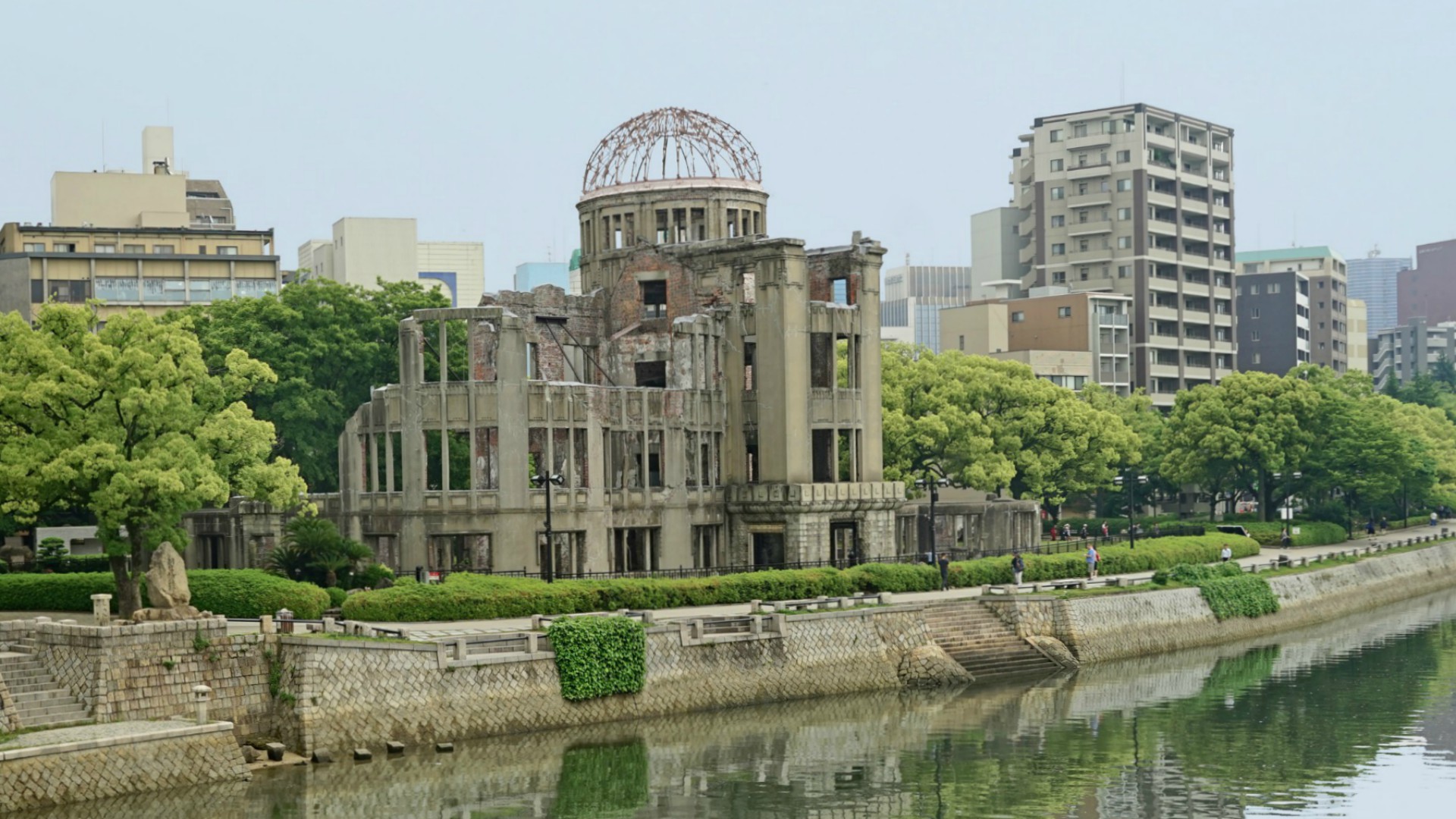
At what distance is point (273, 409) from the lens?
83812 mm

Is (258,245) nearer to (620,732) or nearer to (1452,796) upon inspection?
(620,732)

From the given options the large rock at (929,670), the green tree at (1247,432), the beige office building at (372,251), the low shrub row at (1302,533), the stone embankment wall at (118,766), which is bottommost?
the large rock at (929,670)

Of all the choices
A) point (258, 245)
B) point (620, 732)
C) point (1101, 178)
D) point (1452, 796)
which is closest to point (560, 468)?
point (620, 732)

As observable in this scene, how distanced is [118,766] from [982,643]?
32.4m

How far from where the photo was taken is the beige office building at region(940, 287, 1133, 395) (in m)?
151

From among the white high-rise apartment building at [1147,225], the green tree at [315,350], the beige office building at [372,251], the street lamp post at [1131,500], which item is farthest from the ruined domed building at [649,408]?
the white high-rise apartment building at [1147,225]

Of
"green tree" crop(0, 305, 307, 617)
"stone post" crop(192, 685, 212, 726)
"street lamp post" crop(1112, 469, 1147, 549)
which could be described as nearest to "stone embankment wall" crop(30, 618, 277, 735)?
"stone post" crop(192, 685, 212, 726)

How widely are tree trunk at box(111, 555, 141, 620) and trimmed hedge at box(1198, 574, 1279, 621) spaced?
142ft

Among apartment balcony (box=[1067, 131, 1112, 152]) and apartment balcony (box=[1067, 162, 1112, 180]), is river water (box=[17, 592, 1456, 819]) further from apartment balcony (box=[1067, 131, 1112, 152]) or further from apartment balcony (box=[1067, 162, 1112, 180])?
apartment balcony (box=[1067, 131, 1112, 152])

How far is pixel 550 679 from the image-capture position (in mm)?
51562

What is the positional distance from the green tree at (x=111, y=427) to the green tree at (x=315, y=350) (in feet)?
92.9

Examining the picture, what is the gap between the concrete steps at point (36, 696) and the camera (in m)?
43.9

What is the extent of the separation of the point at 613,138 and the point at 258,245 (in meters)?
47.0

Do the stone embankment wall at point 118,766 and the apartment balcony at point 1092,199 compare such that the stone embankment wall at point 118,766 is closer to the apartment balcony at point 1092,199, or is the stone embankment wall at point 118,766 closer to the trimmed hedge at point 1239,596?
the trimmed hedge at point 1239,596
